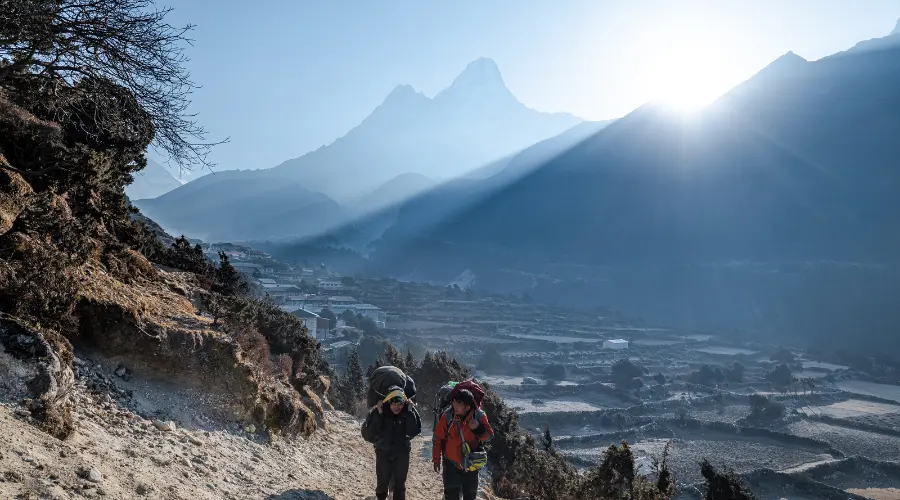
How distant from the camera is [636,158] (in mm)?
149750

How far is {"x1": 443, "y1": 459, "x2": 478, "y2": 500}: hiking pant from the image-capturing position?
4.58 meters

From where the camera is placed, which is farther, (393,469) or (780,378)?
(780,378)

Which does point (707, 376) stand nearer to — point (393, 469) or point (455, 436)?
point (455, 436)

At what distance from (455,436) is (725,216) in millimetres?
142625

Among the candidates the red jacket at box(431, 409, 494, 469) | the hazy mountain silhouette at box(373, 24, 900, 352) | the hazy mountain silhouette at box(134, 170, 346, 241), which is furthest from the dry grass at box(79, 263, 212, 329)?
the hazy mountain silhouette at box(134, 170, 346, 241)

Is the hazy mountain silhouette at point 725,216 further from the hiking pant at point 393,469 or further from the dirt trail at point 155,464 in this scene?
the hiking pant at point 393,469

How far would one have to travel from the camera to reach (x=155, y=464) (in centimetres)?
375

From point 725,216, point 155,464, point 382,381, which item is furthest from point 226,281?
point 725,216

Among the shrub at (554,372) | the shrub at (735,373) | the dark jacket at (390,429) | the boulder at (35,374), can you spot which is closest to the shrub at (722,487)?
the dark jacket at (390,429)

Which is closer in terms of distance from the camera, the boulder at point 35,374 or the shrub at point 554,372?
the boulder at point 35,374

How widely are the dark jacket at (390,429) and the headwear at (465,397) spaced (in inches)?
15.7

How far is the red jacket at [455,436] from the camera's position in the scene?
451cm

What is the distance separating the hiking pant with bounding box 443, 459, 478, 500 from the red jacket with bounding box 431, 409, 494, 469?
11cm

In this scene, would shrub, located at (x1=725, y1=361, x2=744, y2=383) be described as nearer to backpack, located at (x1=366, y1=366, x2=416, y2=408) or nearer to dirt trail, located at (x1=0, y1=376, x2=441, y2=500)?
dirt trail, located at (x1=0, y1=376, x2=441, y2=500)
